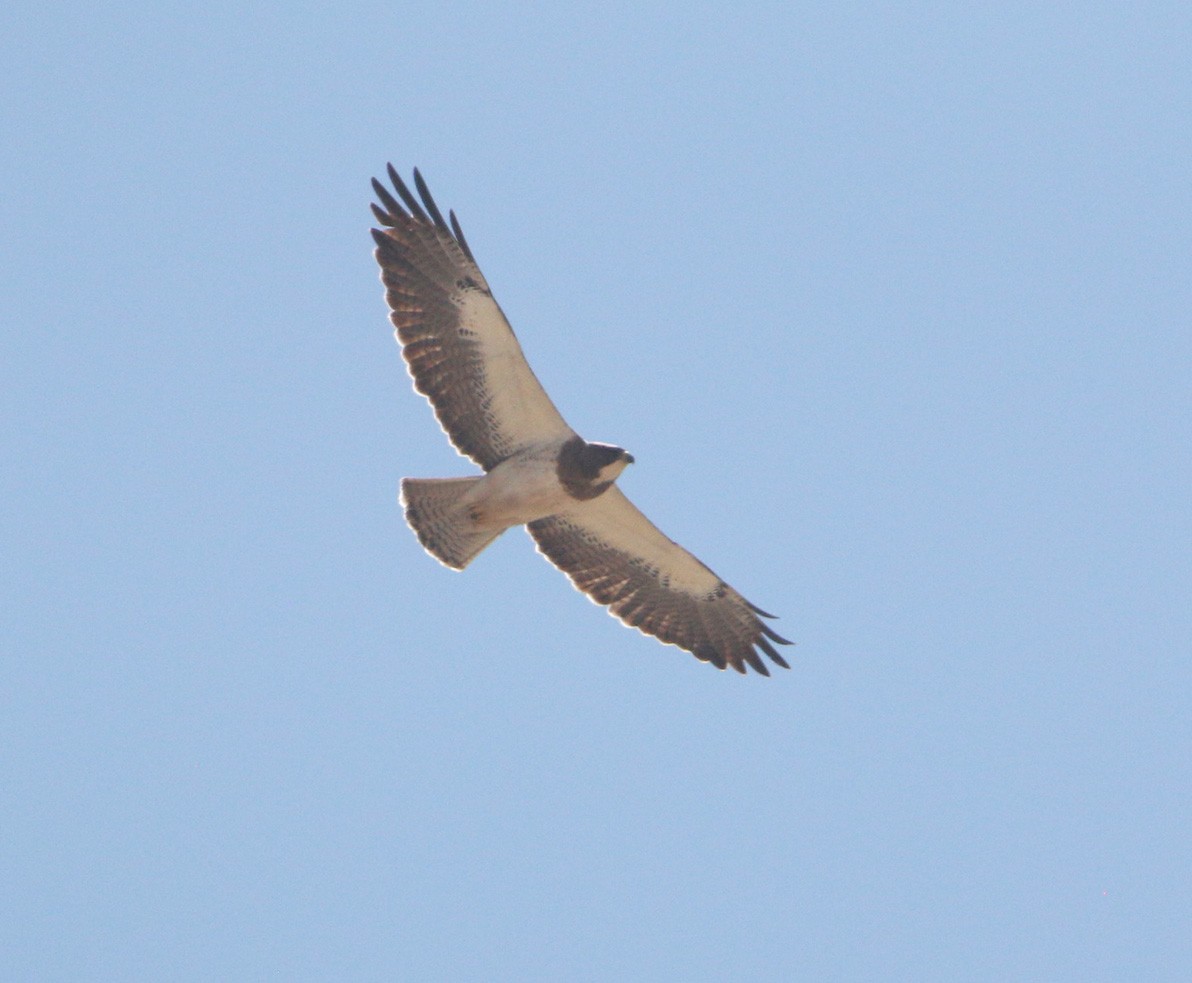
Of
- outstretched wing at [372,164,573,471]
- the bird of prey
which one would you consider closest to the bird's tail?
the bird of prey

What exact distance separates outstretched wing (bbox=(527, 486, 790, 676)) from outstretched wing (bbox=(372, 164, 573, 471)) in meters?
1.02

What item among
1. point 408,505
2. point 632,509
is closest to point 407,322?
point 408,505

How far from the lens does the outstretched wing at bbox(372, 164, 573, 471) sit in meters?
12.2

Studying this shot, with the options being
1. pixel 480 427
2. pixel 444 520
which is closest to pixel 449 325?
pixel 480 427

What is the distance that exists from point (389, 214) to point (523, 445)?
1.94 metres

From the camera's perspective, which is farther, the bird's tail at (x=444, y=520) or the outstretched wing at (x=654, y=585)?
the outstretched wing at (x=654, y=585)

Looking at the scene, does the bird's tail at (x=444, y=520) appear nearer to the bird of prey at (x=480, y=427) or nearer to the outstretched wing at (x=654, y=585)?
the bird of prey at (x=480, y=427)

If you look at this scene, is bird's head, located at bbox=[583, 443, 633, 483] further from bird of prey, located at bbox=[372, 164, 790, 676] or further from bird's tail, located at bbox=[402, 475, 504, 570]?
bird's tail, located at bbox=[402, 475, 504, 570]

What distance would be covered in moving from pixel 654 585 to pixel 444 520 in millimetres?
1909

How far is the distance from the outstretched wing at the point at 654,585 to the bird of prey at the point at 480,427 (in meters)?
0.02

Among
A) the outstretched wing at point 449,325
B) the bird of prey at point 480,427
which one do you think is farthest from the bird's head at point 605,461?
the outstretched wing at point 449,325

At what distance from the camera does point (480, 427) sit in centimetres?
1265

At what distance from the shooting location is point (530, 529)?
13477 mm

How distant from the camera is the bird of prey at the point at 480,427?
12.2 metres
